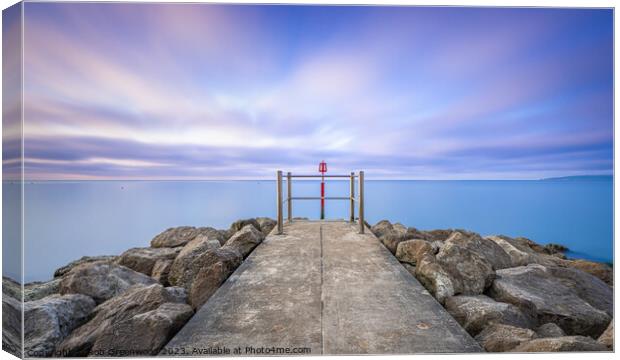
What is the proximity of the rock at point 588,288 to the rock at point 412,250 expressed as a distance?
1330mm

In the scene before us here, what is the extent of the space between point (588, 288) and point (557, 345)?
202 centimetres

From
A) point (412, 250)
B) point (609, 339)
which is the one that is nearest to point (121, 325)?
point (412, 250)

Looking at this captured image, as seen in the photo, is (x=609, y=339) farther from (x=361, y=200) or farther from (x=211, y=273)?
(x=211, y=273)

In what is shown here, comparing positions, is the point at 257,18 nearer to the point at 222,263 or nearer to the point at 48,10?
the point at 48,10

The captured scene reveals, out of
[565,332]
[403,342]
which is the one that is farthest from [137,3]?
A: [565,332]

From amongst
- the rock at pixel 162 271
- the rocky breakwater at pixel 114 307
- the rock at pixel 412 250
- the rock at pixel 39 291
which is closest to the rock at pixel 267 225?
the rocky breakwater at pixel 114 307

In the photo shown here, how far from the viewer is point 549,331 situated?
2242 millimetres

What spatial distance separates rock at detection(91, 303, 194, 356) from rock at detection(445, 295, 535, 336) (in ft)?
6.59

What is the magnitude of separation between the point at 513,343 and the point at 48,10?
4.19 m

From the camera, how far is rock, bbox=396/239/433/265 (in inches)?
129

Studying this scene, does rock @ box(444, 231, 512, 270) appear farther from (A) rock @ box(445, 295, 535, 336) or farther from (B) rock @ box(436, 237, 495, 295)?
(A) rock @ box(445, 295, 535, 336)

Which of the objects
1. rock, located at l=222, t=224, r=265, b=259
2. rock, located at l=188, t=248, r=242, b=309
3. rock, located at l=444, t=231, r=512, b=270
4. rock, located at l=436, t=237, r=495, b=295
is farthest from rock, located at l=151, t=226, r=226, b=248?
rock, located at l=444, t=231, r=512, b=270

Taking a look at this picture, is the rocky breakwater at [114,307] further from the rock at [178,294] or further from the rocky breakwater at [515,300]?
the rocky breakwater at [515,300]

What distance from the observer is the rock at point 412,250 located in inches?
129
